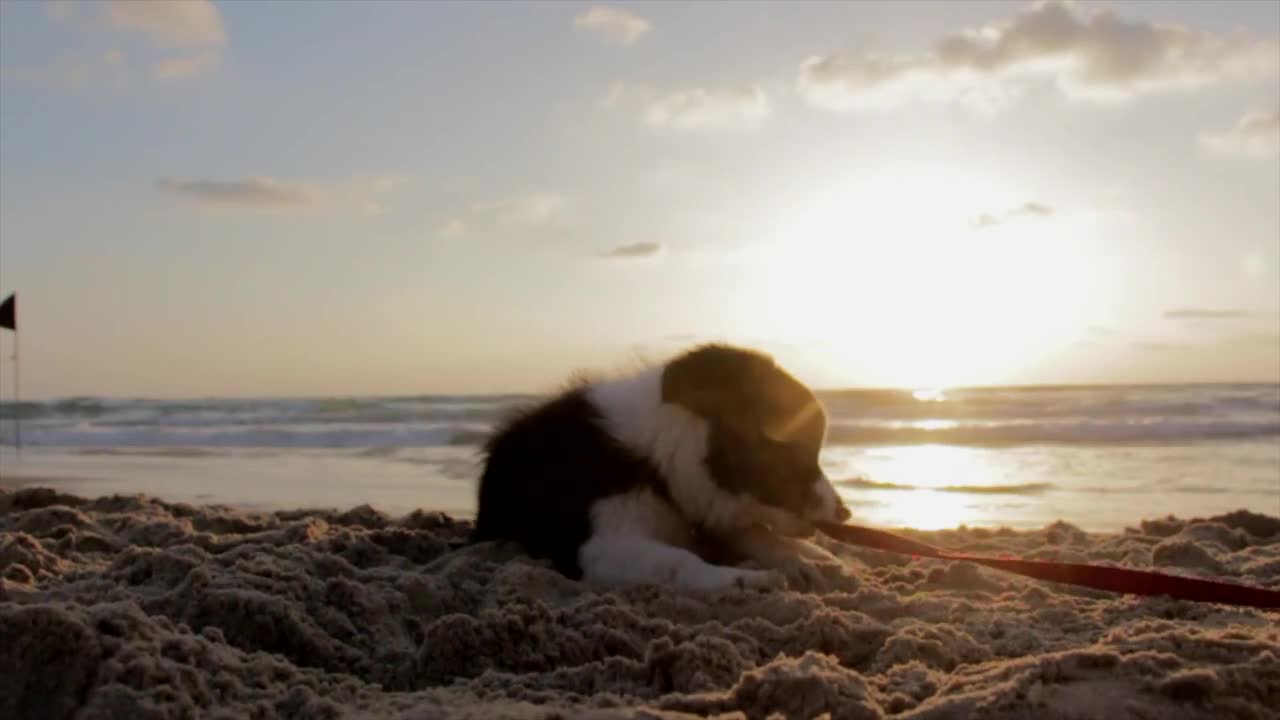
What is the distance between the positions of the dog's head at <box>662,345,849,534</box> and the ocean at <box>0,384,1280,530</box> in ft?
3.94

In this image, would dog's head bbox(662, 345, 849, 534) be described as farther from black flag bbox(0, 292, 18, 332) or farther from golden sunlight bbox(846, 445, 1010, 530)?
black flag bbox(0, 292, 18, 332)

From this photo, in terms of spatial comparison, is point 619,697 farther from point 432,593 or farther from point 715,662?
point 432,593

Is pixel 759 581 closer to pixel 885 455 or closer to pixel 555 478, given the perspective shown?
pixel 555 478

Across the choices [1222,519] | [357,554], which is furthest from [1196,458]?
[357,554]

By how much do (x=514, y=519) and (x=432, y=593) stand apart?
1056 millimetres

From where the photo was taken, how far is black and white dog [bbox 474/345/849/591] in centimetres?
441

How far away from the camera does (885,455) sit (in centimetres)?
1413

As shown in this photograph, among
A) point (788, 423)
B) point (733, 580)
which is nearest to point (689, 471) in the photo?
point (788, 423)

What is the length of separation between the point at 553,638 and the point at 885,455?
11563mm

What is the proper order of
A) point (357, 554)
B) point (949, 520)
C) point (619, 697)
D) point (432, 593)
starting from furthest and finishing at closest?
point (949, 520) < point (357, 554) < point (432, 593) < point (619, 697)

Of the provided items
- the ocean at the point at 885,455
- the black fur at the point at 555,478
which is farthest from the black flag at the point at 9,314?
the black fur at the point at 555,478

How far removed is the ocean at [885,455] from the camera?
883 centimetres

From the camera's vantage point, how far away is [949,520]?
7879mm

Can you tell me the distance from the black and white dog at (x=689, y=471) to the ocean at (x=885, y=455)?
0.87 meters
